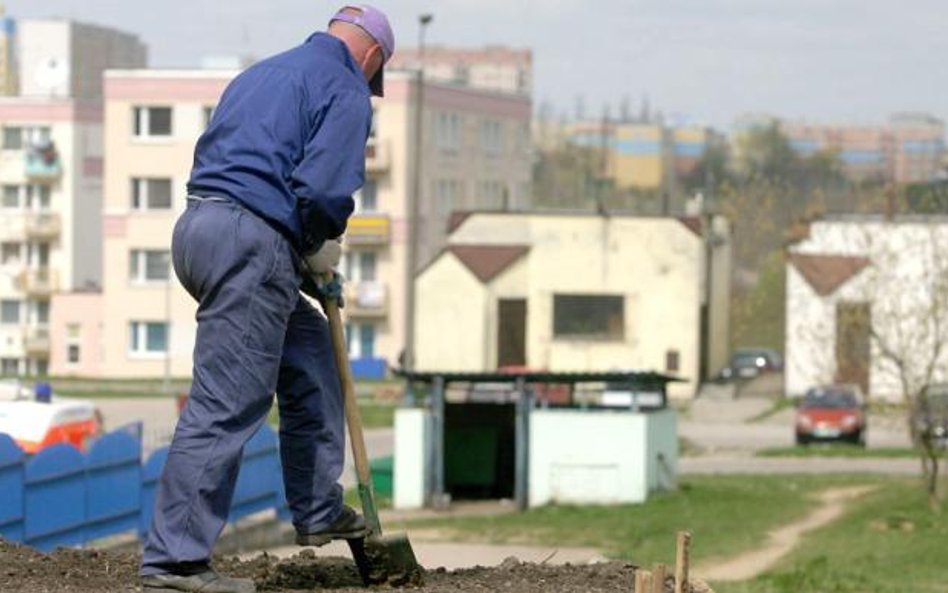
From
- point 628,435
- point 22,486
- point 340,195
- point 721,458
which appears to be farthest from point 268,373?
point 721,458

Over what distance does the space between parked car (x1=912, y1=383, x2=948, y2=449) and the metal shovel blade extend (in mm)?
25002

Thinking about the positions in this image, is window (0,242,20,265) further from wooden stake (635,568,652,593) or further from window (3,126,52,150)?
wooden stake (635,568,652,593)

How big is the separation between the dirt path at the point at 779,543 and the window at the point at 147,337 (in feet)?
175

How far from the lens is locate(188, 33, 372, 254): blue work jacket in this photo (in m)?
7.70

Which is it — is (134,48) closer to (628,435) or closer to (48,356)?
(48,356)

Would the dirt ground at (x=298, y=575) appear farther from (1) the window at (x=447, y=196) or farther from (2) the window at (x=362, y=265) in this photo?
(1) the window at (x=447, y=196)

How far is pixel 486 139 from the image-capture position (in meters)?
97.5

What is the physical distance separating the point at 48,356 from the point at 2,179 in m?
7.21

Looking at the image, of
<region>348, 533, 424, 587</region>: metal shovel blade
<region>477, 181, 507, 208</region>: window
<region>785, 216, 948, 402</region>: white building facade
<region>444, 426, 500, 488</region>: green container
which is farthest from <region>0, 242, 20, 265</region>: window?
<region>348, 533, 424, 587</region>: metal shovel blade

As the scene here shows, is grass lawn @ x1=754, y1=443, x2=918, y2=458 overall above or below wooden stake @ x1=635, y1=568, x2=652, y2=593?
below

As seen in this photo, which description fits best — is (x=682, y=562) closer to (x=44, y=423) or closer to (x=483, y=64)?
(x=44, y=423)

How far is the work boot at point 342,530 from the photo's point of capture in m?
8.48

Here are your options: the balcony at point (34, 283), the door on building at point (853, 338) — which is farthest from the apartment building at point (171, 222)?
the door on building at point (853, 338)

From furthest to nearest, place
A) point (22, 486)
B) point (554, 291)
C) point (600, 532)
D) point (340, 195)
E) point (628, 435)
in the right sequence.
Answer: point (554, 291) → point (628, 435) → point (600, 532) → point (22, 486) → point (340, 195)
